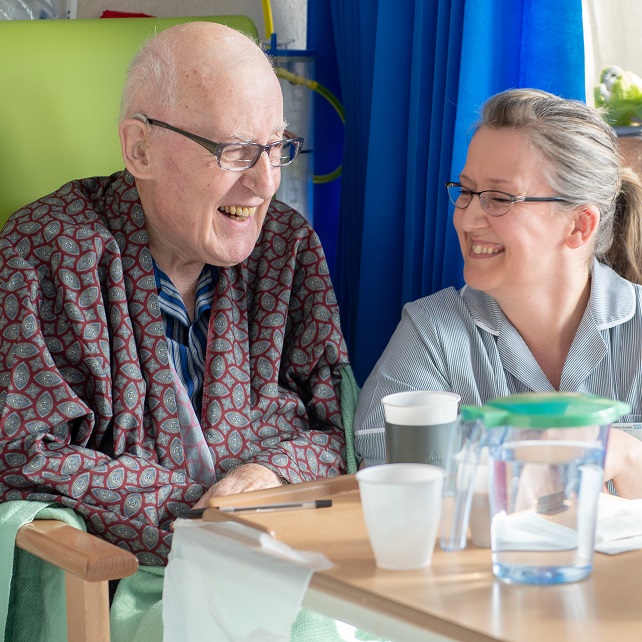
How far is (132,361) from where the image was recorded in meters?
1.83

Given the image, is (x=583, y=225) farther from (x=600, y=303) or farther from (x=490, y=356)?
(x=490, y=356)

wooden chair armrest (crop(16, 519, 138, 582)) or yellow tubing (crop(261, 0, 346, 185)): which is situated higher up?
yellow tubing (crop(261, 0, 346, 185))

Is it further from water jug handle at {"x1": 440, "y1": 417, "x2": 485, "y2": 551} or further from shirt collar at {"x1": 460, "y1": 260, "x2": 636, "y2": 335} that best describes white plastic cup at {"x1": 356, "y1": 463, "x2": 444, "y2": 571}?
shirt collar at {"x1": 460, "y1": 260, "x2": 636, "y2": 335}

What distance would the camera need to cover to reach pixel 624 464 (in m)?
1.54

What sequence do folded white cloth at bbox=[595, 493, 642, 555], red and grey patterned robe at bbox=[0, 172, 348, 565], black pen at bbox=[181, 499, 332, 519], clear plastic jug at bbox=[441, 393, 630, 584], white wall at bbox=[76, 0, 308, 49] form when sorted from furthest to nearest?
white wall at bbox=[76, 0, 308, 49]
red and grey patterned robe at bbox=[0, 172, 348, 565]
black pen at bbox=[181, 499, 332, 519]
folded white cloth at bbox=[595, 493, 642, 555]
clear plastic jug at bbox=[441, 393, 630, 584]

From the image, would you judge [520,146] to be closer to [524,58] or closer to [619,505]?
[524,58]

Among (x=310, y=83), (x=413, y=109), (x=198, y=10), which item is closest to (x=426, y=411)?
(x=413, y=109)

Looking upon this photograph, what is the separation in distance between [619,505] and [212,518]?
1.62ft

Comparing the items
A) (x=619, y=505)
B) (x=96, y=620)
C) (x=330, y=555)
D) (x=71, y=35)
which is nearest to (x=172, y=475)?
(x=96, y=620)

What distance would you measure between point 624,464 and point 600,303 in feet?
1.27

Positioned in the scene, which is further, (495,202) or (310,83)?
(310,83)

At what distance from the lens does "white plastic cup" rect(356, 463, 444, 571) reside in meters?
1.07

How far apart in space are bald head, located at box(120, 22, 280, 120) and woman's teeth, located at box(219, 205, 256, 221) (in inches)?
7.4

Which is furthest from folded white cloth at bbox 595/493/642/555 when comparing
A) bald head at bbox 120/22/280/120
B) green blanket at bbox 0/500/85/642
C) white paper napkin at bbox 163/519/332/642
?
bald head at bbox 120/22/280/120
